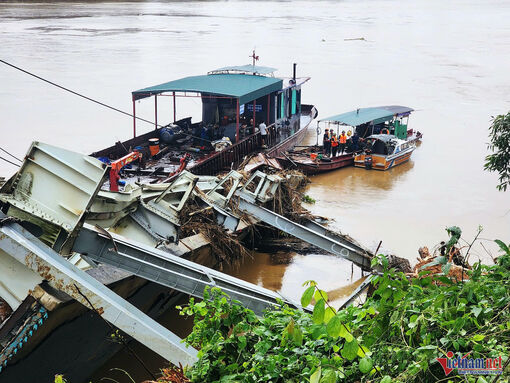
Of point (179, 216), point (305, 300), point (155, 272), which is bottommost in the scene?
point (179, 216)

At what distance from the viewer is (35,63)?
47.9 metres

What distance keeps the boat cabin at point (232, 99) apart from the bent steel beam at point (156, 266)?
11.9 m

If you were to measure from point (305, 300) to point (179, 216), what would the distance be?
905 centimetres

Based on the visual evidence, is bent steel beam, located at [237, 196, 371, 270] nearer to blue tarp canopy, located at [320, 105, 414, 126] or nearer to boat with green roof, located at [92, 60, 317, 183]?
boat with green roof, located at [92, 60, 317, 183]

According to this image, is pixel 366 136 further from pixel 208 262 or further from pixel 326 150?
pixel 208 262

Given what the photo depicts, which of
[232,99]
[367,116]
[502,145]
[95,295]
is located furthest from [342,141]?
[95,295]

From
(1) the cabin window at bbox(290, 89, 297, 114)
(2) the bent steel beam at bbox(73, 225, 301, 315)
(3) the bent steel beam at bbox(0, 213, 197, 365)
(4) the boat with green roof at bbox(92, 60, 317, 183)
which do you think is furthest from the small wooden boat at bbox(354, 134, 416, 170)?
(3) the bent steel beam at bbox(0, 213, 197, 365)

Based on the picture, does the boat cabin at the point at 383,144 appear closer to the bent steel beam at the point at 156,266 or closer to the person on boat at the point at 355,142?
the person on boat at the point at 355,142

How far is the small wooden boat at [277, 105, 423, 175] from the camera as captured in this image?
2335 centimetres

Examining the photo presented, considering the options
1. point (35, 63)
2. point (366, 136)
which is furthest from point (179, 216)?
point (35, 63)

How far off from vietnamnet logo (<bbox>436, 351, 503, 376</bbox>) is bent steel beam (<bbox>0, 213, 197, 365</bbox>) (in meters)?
2.96

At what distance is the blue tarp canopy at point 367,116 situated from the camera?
24.9m

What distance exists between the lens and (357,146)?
993 inches

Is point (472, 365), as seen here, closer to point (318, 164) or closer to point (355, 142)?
point (318, 164)
